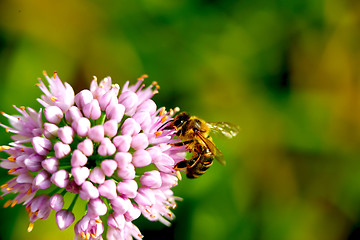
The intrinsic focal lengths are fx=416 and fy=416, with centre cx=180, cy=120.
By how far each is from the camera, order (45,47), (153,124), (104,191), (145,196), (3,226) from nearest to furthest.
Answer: (104,191) < (145,196) < (153,124) < (3,226) < (45,47)

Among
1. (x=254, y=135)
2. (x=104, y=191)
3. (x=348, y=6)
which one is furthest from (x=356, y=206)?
(x=104, y=191)

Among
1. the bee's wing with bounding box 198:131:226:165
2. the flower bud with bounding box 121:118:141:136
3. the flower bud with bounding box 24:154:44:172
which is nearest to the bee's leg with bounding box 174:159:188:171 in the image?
the bee's wing with bounding box 198:131:226:165

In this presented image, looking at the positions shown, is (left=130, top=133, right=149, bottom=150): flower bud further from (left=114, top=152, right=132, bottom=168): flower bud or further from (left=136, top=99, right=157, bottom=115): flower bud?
(left=136, top=99, right=157, bottom=115): flower bud

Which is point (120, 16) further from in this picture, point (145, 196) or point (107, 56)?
point (145, 196)

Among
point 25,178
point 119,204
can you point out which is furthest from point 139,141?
point 25,178

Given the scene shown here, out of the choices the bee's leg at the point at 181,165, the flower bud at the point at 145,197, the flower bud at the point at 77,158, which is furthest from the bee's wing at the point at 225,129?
the flower bud at the point at 77,158

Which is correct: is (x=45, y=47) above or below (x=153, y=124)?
above
